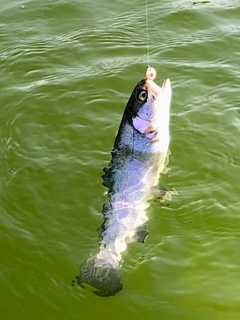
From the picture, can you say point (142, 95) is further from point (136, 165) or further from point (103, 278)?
point (103, 278)

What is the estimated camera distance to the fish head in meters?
4.83

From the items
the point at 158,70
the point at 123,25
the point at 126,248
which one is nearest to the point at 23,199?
the point at 126,248

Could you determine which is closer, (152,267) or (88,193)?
(152,267)

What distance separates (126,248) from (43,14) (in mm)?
4873

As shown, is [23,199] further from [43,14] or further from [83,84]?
[43,14]

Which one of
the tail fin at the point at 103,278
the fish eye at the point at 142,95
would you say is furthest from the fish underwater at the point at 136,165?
the tail fin at the point at 103,278

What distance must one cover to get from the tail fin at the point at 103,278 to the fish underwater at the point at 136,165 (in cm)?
25

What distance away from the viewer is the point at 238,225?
4.92m

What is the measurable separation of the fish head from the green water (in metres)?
0.62

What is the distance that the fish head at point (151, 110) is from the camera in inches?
190

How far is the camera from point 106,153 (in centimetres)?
570

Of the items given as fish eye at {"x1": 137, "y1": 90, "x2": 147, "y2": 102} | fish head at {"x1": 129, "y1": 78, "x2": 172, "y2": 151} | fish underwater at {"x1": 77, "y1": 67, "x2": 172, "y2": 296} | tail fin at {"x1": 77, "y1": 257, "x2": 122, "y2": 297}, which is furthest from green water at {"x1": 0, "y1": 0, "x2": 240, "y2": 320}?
fish eye at {"x1": 137, "y1": 90, "x2": 147, "y2": 102}

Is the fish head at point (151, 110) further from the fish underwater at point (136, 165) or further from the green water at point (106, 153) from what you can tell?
the green water at point (106, 153)

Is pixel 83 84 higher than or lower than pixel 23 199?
higher
